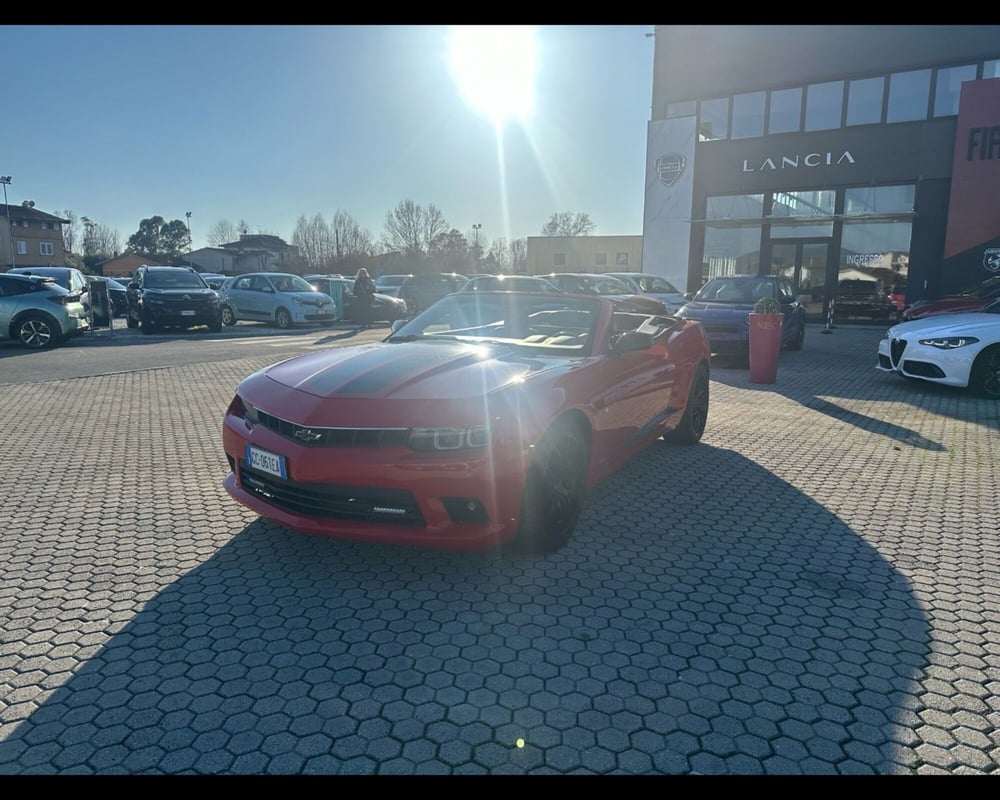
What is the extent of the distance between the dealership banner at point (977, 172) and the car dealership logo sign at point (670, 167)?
27.3 feet

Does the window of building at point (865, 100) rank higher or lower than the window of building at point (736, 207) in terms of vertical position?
higher

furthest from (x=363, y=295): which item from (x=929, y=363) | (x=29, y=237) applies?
(x=29, y=237)

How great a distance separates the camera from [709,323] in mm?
11812

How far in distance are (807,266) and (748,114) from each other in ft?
18.5

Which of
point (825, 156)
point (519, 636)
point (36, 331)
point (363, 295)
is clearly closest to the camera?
point (519, 636)

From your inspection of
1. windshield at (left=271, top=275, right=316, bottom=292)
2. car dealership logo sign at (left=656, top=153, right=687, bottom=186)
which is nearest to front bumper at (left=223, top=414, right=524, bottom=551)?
windshield at (left=271, top=275, right=316, bottom=292)

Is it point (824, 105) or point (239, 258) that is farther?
point (239, 258)

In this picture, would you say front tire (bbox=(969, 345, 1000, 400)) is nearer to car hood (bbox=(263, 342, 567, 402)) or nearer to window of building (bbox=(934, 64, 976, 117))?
car hood (bbox=(263, 342, 567, 402))

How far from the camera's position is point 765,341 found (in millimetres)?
9648

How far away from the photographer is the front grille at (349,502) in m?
3.16

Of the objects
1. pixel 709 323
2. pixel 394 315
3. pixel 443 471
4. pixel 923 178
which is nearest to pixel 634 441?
pixel 443 471

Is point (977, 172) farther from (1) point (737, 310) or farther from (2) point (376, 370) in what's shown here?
(2) point (376, 370)

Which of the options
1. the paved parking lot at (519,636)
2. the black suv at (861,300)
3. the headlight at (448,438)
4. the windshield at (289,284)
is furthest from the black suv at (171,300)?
the black suv at (861,300)

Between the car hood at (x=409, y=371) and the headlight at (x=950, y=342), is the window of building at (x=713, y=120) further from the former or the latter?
the car hood at (x=409, y=371)
